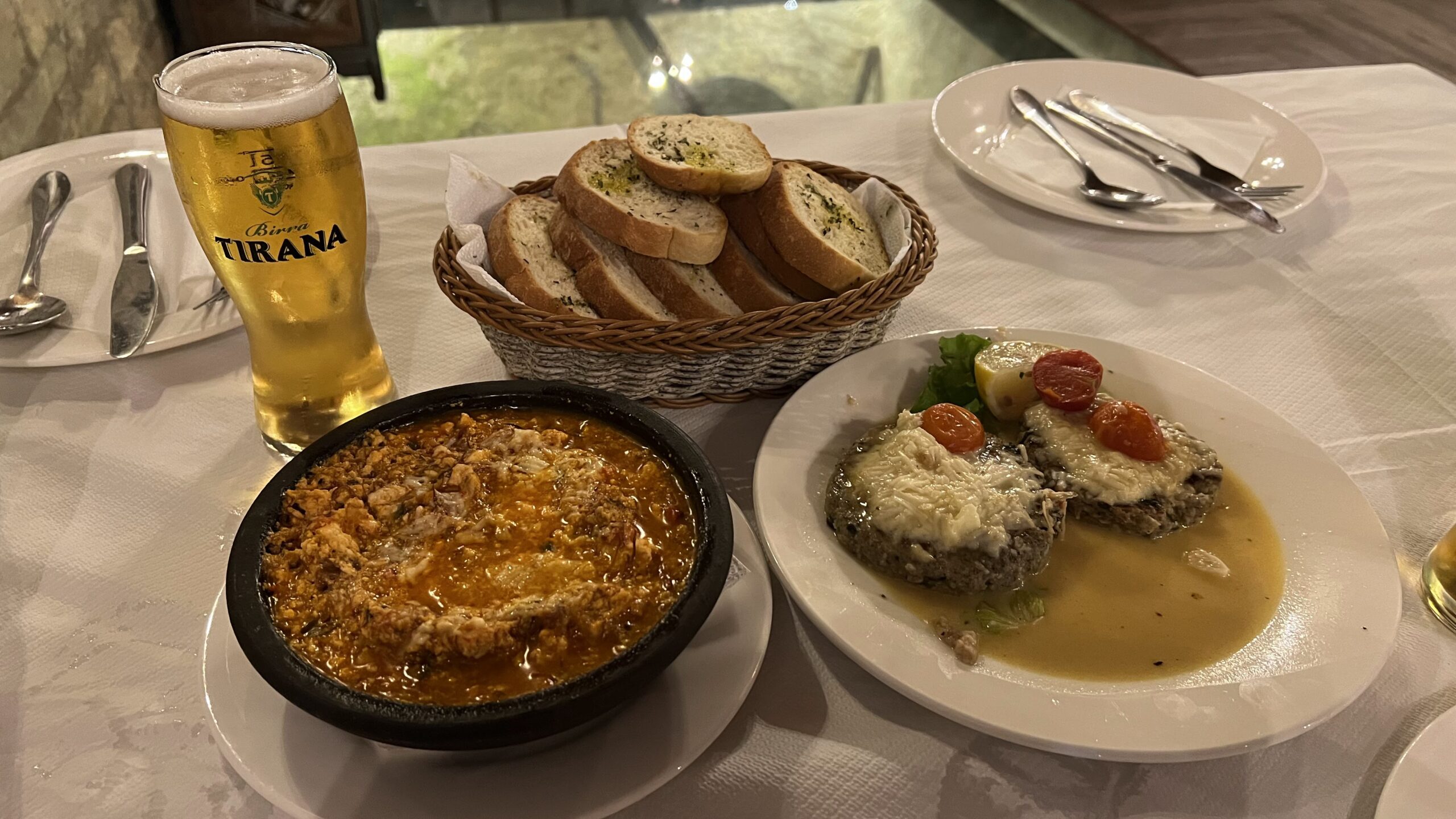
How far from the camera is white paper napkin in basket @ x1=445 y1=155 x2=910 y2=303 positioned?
1.67m

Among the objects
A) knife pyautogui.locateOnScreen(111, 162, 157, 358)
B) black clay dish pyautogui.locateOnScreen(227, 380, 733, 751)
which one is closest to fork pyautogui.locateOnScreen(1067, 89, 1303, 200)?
black clay dish pyautogui.locateOnScreen(227, 380, 733, 751)

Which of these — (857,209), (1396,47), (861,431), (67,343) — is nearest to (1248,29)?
(1396,47)

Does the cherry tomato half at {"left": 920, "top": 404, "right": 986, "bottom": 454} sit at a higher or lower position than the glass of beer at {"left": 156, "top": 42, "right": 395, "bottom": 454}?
lower

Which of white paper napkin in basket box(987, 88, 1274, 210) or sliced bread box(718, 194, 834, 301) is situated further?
white paper napkin in basket box(987, 88, 1274, 210)

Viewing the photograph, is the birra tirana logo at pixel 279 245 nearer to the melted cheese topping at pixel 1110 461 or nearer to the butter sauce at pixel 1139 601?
the butter sauce at pixel 1139 601

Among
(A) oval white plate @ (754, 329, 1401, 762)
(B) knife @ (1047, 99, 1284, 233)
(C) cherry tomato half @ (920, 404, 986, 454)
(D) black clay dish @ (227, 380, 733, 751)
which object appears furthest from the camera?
(B) knife @ (1047, 99, 1284, 233)

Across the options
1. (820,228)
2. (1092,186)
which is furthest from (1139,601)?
(1092,186)

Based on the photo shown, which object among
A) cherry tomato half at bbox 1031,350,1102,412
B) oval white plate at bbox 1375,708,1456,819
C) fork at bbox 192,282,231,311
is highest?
cherry tomato half at bbox 1031,350,1102,412

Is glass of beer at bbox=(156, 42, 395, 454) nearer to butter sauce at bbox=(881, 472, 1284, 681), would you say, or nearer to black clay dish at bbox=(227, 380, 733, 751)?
black clay dish at bbox=(227, 380, 733, 751)

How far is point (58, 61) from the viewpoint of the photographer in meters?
3.51

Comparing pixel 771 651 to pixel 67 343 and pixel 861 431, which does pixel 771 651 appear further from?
pixel 67 343

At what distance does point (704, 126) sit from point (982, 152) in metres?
0.84

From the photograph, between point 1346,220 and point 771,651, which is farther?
point 1346,220

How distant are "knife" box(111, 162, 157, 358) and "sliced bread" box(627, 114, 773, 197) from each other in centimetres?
99
